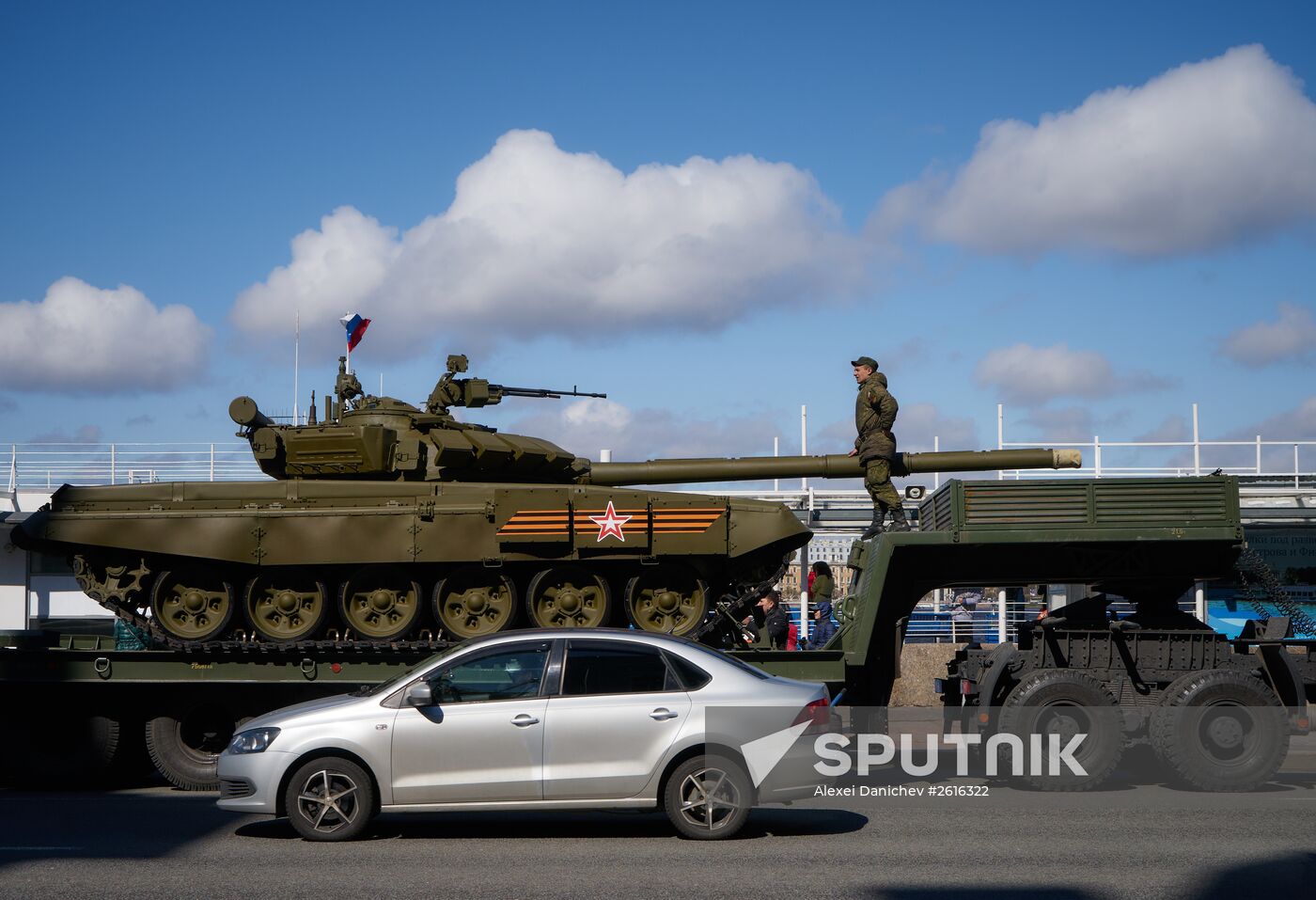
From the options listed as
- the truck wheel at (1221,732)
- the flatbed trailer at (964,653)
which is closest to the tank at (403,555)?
the flatbed trailer at (964,653)

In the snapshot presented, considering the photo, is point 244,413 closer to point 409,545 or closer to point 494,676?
point 409,545

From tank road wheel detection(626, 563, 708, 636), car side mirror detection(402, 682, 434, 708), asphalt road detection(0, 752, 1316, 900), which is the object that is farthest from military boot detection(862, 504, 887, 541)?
car side mirror detection(402, 682, 434, 708)

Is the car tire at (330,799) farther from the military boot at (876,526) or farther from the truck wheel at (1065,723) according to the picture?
the military boot at (876,526)

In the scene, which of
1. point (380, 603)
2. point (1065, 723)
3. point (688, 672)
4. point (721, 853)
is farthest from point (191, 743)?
point (1065, 723)

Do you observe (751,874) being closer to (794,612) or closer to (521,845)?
(521,845)

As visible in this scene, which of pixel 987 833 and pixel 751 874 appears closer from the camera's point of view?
pixel 751 874

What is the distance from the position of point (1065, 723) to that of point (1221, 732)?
1.25m

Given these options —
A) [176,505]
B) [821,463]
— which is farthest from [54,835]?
[821,463]

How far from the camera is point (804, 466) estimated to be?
15.0m

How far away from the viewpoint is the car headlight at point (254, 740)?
9.42 metres

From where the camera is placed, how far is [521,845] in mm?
9336

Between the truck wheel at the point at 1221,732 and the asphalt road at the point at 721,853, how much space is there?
1.43 feet

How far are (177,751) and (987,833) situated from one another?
7261 mm

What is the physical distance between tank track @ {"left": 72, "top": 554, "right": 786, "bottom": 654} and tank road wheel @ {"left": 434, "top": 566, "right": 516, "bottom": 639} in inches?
8.8
